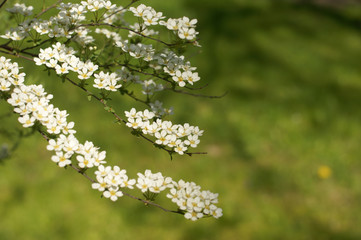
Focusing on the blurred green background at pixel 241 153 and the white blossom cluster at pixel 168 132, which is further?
the blurred green background at pixel 241 153

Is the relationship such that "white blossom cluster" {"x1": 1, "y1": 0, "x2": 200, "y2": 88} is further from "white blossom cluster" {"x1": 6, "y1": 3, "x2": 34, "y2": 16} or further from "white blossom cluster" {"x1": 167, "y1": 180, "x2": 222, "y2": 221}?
"white blossom cluster" {"x1": 167, "y1": 180, "x2": 222, "y2": 221}

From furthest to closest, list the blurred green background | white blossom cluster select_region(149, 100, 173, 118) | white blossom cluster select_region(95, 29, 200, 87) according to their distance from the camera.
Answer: the blurred green background, white blossom cluster select_region(149, 100, 173, 118), white blossom cluster select_region(95, 29, 200, 87)

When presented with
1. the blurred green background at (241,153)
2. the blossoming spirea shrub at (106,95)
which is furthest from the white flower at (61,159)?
the blurred green background at (241,153)

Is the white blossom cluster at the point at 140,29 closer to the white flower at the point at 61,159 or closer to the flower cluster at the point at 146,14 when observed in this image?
the flower cluster at the point at 146,14

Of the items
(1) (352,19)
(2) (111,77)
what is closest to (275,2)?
(1) (352,19)

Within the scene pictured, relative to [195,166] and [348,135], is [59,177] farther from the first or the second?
[348,135]

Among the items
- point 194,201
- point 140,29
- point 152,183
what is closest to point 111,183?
point 152,183

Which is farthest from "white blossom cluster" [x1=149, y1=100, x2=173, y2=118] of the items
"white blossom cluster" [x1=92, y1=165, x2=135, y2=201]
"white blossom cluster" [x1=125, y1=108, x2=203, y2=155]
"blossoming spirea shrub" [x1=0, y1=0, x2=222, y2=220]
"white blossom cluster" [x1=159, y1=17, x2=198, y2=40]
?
"white blossom cluster" [x1=92, y1=165, x2=135, y2=201]

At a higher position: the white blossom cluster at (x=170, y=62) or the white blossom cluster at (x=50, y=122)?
the white blossom cluster at (x=170, y=62)
